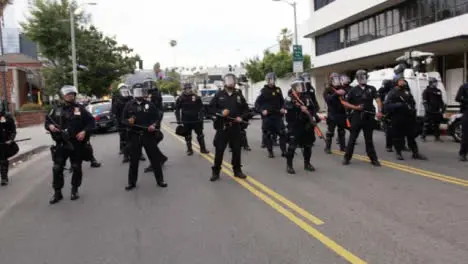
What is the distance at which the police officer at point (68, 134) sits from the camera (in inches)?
314

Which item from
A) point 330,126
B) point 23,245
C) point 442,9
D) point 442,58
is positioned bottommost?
point 23,245

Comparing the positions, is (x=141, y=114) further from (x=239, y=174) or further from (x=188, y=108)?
(x=188, y=108)

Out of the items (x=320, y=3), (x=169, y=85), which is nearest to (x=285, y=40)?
(x=320, y=3)

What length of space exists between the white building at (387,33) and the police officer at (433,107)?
547 cm

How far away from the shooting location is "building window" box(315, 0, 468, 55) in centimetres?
2455

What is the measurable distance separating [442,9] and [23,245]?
2414 cm

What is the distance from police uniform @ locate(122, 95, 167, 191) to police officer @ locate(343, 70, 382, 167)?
3.99 meters

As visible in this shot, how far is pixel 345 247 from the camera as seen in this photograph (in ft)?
16.6

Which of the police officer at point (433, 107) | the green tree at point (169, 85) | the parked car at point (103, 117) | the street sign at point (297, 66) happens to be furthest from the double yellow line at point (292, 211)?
the green tree at point (169, 85)

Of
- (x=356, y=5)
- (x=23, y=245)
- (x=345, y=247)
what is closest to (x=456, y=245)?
(x=345, y=247)

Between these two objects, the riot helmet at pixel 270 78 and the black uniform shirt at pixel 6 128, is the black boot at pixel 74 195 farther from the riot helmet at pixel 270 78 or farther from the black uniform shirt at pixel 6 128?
the riot helmet at pixel 270 78

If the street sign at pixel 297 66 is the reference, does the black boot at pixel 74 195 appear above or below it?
below

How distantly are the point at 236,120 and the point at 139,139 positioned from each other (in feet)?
5.76

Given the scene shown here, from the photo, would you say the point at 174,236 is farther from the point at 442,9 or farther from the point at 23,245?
the point at 442,9
